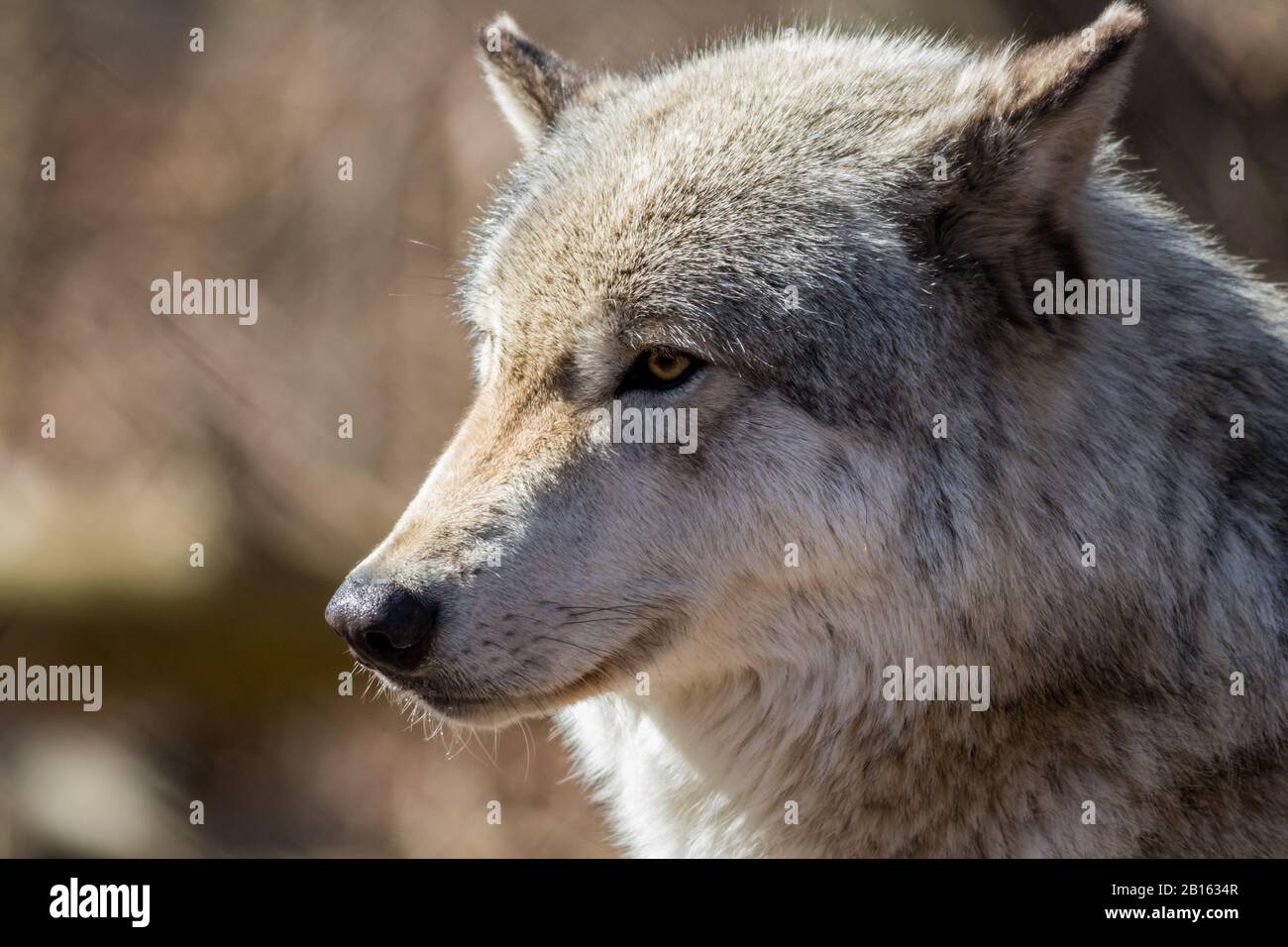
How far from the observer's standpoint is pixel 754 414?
302 centimetres

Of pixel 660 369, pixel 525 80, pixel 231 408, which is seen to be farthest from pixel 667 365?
pixel 231 408

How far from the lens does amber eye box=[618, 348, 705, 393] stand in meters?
3.06

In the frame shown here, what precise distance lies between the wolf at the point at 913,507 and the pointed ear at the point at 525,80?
1.07 metres

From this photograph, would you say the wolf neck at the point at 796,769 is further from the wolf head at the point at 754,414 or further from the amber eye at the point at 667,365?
the amber eye at the point at 667,365

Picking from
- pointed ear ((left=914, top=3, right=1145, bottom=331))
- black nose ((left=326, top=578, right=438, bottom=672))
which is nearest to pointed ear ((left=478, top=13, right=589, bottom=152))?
pointed ear ((left=914, top=3, right=1145, bottom=331))

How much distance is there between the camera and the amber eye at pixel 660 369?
3062mm

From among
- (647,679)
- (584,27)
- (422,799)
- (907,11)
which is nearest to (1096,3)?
(907,11)

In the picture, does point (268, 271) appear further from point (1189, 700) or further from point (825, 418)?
point (1189, 700)

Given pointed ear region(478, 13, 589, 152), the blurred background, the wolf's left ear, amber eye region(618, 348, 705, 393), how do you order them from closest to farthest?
1. the wolf's left ear
2. amber eye region(618, 348, 705, 393)
3. pointed ear region(478, 13, 589, 152)
4. the blurred background

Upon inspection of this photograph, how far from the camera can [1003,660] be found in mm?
3035

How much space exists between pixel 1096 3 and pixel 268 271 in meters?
4.50

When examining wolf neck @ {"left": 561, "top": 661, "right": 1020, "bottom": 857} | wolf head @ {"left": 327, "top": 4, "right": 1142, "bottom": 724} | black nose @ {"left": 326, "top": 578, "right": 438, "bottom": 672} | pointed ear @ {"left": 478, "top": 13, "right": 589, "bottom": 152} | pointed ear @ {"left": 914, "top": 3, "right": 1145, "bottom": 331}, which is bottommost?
wolf neck @ {"left": 561, "top": 661, "right": 1020, "bottom": 857}

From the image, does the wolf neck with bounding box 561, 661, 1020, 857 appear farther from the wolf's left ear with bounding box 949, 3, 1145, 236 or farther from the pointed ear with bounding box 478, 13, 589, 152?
the pointed ear with bounding box 478, 13, 589, 152

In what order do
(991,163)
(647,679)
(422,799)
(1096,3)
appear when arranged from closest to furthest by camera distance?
(991,163)
(647,679)
(1096,3)
(422,799)
